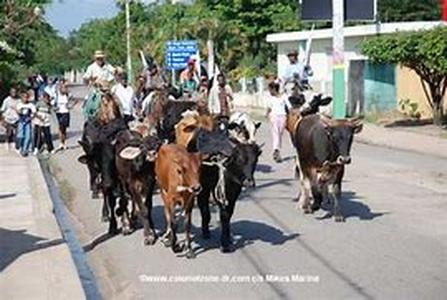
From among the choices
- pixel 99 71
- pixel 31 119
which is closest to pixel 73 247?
pixel 99 71

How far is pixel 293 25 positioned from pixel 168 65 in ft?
44.0

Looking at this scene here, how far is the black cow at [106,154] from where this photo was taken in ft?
39.9

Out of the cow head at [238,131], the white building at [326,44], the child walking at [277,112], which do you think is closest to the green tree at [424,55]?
the white building at [326,44]

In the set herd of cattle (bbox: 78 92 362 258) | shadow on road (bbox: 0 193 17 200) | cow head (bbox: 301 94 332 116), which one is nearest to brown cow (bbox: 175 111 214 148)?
herd of cattle (bbox: 78 92 362 258)

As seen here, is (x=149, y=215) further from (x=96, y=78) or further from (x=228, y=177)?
(x=96, y=78)

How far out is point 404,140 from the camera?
26375mm

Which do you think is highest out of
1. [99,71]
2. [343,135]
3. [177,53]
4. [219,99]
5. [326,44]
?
[326,44]

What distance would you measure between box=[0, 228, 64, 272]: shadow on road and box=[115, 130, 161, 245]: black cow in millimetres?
989

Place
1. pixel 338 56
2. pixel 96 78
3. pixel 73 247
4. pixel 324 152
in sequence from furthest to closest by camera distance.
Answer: pixel 338 56 < pixel 96 78 < pixel 324 152 < pixel 73 247

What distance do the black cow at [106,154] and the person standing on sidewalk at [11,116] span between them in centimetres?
1251

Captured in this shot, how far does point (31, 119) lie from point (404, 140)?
32.2 feet

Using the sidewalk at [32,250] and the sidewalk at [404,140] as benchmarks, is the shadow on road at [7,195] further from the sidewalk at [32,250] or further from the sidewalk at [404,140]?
the sidewalk at [404,140]

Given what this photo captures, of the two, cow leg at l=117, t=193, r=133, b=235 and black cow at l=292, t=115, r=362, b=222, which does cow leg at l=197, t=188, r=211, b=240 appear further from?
black cow at l=292, t=115, r=362, b=222

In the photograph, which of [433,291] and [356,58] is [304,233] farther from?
[356,58]
